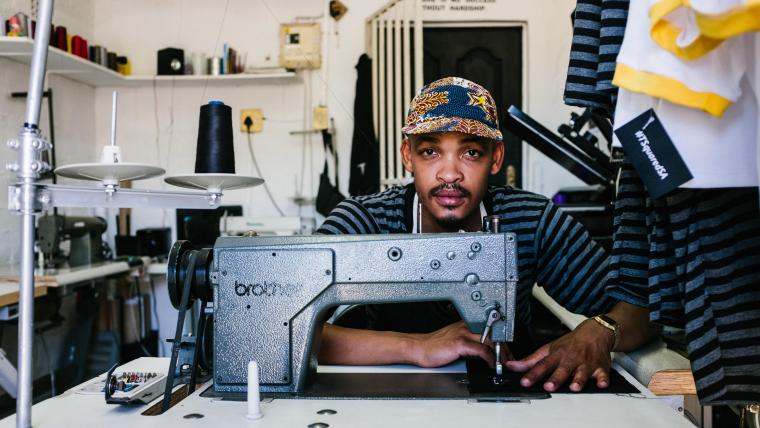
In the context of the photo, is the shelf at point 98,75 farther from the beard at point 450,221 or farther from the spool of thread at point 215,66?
the beard at point 450,221

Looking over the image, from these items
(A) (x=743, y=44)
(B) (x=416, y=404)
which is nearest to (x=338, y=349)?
(B) (x=416, y=404)

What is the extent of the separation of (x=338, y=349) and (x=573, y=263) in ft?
2.40

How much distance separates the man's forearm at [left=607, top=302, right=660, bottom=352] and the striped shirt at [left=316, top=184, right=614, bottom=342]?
0.63 feet

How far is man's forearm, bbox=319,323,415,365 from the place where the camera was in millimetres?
1242

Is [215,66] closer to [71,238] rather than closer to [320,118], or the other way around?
[320,118]

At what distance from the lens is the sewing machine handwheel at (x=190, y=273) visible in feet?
3.68

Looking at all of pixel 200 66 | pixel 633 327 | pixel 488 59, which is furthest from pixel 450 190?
pixel 200 66

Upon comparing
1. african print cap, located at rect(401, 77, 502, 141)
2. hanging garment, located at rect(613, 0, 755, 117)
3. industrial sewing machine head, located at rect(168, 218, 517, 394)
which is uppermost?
african print cap, located at rect(401, 77, 502, 141)

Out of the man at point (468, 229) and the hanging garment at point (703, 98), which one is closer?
the hanging garment at point (703, 98)

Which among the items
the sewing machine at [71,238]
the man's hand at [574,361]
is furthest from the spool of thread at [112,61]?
the man's hand at [574,361]

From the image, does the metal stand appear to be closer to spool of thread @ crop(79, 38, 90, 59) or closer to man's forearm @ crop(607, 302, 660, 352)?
man's forearm @ crop(607, 302, 660, 352)

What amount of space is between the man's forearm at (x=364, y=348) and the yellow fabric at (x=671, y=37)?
30.1 inches

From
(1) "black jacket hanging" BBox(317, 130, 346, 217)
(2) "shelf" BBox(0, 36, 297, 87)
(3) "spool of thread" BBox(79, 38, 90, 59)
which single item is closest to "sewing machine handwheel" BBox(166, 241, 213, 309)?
(2) "shelf" BBox(0, 36, 297, 87)

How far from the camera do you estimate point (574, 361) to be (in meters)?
1.14
